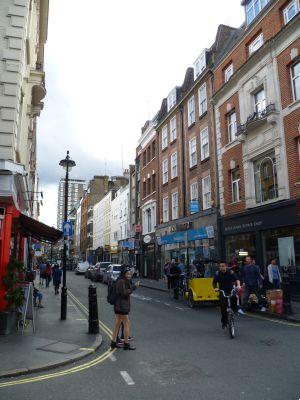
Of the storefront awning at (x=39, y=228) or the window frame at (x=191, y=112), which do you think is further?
the window frame at (x=191, y=112)

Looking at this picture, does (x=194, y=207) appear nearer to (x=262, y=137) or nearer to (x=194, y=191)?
(x=194, y=191)

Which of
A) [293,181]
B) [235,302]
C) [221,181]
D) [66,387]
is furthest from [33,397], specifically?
[221,181]

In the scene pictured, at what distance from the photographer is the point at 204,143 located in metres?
27.5

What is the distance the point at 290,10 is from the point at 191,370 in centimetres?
1760

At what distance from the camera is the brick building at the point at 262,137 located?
18.0m

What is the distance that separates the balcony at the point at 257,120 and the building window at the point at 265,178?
5.46ft

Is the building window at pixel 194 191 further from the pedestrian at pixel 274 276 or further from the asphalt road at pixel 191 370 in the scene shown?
the asphalt road at pixel 191 370

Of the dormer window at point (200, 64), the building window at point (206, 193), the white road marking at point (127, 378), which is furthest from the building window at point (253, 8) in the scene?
the white road marking at point (127, 378)

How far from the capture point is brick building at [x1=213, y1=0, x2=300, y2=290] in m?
18.0

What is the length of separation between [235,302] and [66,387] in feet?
18.7

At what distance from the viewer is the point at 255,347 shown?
854 centimetres

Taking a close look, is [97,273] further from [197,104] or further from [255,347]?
[255,347]

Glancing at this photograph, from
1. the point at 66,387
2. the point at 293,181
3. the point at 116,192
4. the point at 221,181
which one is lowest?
the point at 66,387

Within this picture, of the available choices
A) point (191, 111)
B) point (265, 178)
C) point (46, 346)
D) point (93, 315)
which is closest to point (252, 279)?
point (93, 315)
